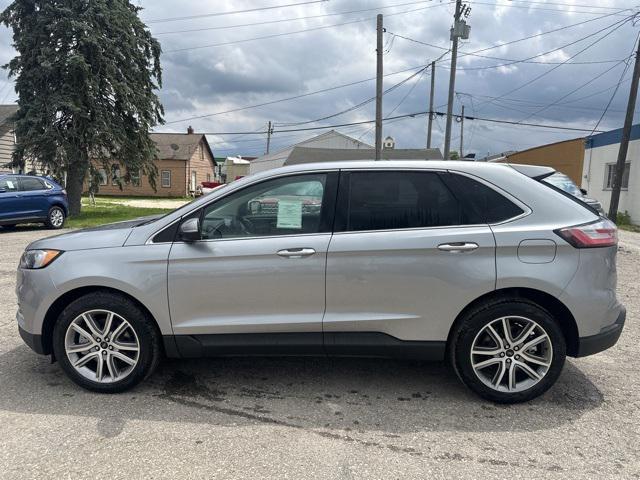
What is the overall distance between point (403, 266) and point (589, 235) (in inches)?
51.2

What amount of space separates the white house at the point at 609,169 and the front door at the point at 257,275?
65.8 feet

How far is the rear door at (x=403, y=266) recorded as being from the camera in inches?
135

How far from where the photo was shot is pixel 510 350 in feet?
11.6

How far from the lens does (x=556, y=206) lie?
3.53 m

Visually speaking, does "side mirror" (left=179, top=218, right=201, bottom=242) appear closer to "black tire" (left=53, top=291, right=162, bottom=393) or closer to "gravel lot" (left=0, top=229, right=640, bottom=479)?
"black tire" (left=53, top=291, right=162, bottom=393)

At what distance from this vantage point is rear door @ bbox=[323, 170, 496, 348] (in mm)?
3432

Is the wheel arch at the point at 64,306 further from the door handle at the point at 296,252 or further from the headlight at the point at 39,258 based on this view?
the door handle at the point at 296,252

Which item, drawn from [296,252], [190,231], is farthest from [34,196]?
[296,252]

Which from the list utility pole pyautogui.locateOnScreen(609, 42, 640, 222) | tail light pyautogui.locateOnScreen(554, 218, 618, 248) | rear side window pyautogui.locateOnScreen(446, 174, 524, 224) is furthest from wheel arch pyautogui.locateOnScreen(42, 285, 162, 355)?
utility pole pyautogui.locateOnScreen(609, 42, 640, 222)

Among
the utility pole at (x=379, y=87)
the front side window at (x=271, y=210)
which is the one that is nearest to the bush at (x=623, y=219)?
the utility pole at (x=379, y=87)

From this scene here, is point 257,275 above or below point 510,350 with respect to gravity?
above

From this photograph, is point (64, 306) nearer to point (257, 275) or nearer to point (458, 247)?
point (257, 275)

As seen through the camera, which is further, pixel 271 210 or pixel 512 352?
pixel 271 210

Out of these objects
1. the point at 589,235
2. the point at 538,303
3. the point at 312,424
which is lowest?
the point at 312,424
